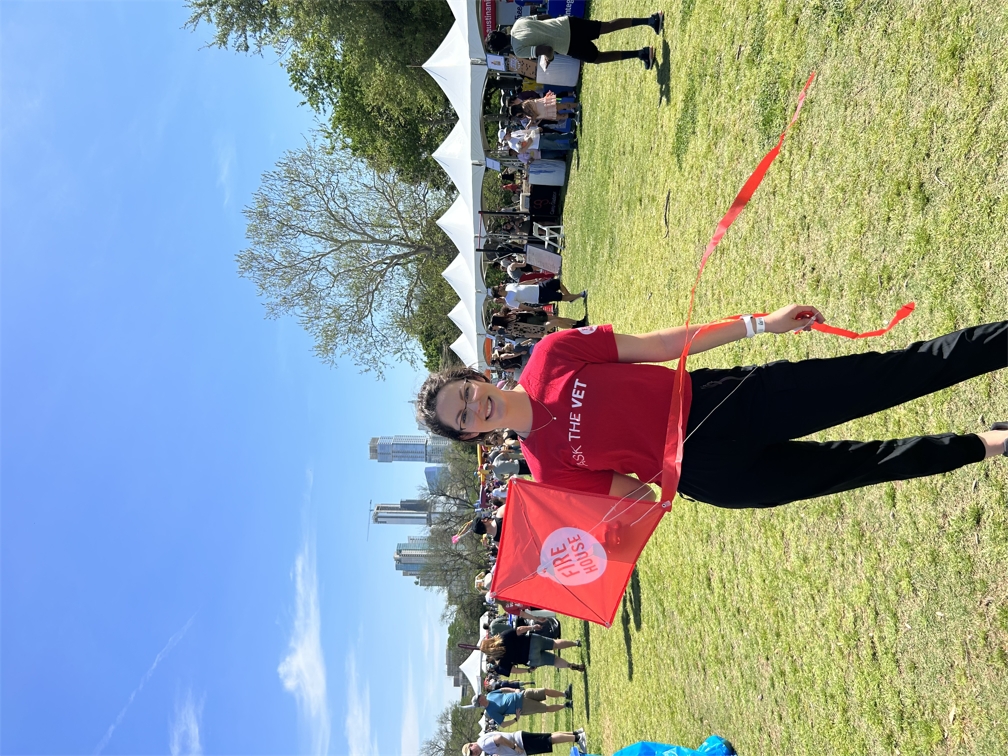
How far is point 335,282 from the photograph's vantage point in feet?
95.6

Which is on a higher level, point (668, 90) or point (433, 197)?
point (668, 90)

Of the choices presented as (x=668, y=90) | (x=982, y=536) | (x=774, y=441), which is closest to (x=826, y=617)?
(x=982, y=536)

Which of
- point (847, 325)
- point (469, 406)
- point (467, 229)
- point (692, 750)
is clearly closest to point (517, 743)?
point (692, 750)

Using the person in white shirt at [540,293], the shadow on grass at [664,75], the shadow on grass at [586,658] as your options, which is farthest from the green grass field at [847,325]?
the person in white shirt at [540,293]

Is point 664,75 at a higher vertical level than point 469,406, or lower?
higher

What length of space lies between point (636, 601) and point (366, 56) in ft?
71.5

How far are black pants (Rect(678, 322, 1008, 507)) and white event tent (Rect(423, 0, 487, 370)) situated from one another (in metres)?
11.4

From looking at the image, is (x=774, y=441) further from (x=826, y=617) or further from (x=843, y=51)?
(x=843, y=51)

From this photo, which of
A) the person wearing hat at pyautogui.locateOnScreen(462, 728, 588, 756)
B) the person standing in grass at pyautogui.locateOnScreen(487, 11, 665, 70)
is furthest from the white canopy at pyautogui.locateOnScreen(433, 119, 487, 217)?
the person wearing hat at pyautogui.locateOnScreen(462, 728, 588, 756)

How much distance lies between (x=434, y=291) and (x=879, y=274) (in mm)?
28039

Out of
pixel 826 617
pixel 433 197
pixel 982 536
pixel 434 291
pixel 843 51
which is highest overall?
pixel 843 51

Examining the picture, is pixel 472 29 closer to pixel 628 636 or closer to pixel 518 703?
pixel 628 636

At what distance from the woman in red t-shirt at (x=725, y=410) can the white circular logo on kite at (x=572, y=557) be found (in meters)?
0.29

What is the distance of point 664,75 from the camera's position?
828 centimetres
